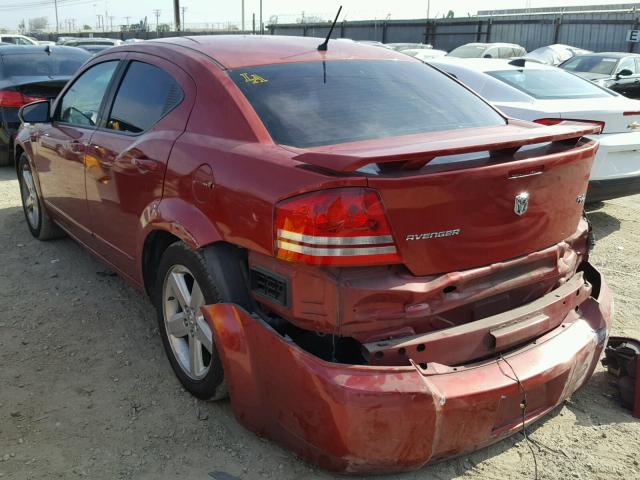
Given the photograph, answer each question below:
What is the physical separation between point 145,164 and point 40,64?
22.2 feet

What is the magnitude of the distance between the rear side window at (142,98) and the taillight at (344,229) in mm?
1305

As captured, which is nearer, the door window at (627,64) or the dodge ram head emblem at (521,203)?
the dodge ram head emblem at (521,203)

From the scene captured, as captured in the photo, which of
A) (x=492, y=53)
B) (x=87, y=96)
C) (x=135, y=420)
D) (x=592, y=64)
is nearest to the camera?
(x=135, y=420)

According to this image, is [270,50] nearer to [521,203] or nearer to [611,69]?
[521,203]

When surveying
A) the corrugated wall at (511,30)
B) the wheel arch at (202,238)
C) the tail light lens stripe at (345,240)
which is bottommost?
the wheel arch at (202,238)

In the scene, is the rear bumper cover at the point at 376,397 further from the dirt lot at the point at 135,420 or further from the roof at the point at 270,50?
the roof at the point at 270,50

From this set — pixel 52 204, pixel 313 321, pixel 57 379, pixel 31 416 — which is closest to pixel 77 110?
pixel 52 204

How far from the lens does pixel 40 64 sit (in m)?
8.78

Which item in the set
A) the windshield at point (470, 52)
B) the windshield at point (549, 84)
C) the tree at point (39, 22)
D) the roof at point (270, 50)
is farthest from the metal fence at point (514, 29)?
the tree at point (39, 22)

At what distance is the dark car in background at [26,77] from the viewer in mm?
7844

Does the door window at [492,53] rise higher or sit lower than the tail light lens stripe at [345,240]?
higher

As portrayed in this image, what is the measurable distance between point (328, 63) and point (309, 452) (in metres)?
1.96

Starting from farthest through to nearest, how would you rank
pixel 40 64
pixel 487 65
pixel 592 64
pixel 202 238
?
pixel 592 64
pixel 40 64
pixel 487 65
pixel 202 238

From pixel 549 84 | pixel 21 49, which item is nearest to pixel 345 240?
pixel 549 84
